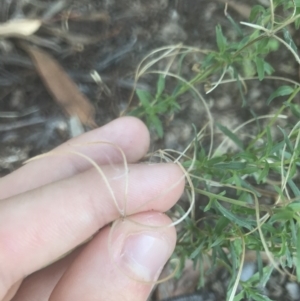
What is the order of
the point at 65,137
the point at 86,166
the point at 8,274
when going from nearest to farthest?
the point at 8,274 < the point at 86,166 < the point at 65,137

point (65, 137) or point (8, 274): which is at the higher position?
point (8, 274)

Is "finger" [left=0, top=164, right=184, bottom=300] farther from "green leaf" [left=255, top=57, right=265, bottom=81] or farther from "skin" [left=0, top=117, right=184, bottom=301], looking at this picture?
"green leaf" [left=255, top=57, right=265, bottom=81]

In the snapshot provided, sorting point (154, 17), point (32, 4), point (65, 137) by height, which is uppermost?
point (32, 4)

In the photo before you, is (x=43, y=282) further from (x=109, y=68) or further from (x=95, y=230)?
(x=109, y=68)

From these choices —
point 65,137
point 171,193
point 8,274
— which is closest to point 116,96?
point 65,137

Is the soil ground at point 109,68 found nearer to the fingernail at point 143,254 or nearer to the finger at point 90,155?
the finger at point 90,155

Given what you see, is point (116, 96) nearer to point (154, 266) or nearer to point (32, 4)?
point (32, 4)

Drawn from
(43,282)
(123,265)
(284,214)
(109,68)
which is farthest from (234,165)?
(109,68)

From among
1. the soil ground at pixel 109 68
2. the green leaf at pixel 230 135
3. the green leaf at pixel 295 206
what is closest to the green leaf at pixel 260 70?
the green leaf at pixel 230 135
